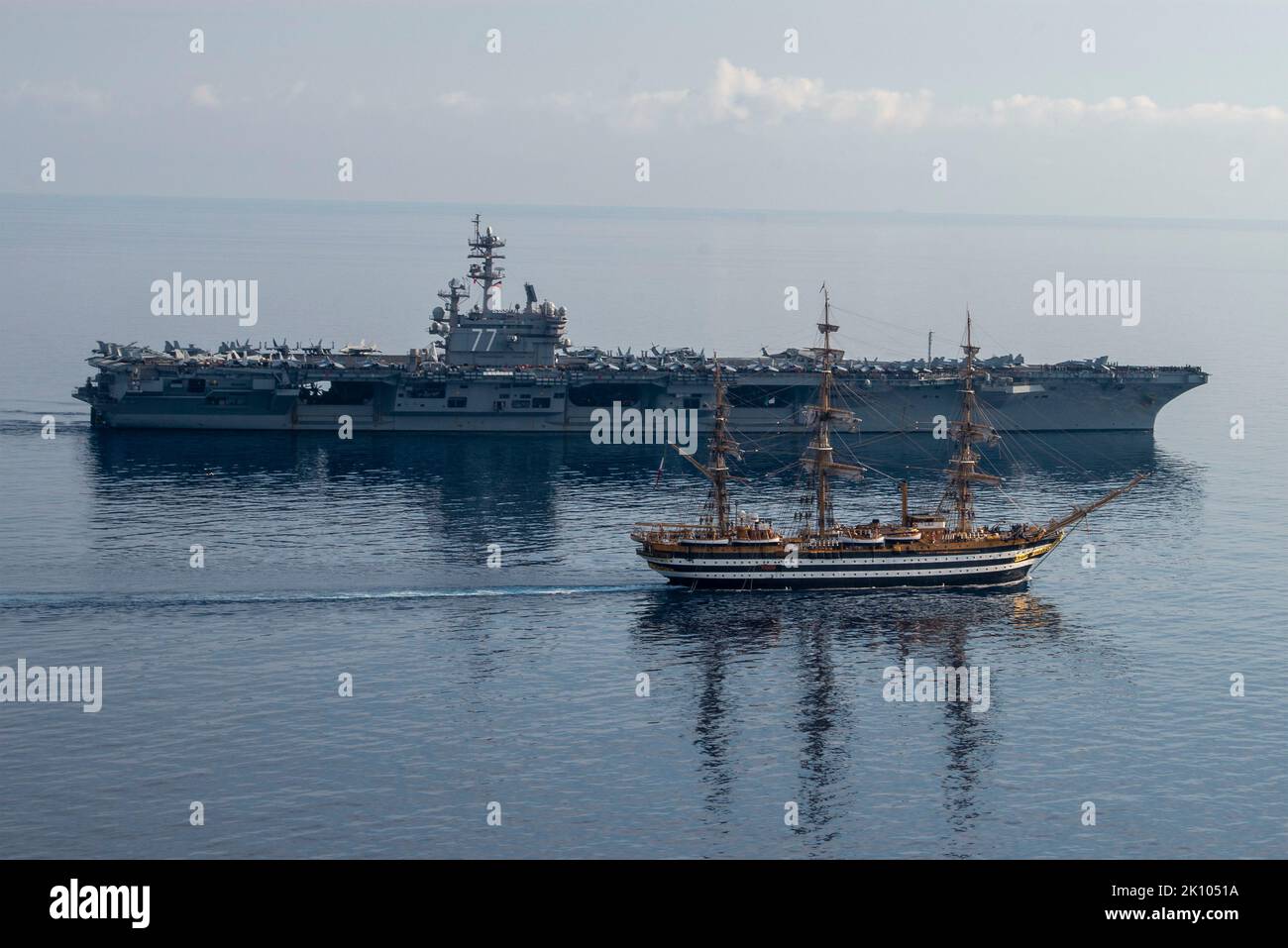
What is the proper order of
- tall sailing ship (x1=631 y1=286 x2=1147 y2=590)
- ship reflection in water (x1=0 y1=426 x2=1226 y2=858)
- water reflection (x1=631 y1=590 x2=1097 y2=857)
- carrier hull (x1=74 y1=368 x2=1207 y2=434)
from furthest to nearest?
carrier hull (x1=74 y1=368 x2=1207 y2=434)
tall sailing ship (x1=631 y1=286 x2=1147 y2=590)
water reflection (x1=631 y1=590 x2=1097 y2=857)
ship reflection in water (x1=0 y1=426 x2=1226 y2=858)

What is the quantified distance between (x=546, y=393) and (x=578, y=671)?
44.1 m

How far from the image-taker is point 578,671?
47562 millimetres

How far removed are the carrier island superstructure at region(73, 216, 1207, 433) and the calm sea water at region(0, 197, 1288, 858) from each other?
23.9 ft

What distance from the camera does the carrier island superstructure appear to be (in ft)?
291

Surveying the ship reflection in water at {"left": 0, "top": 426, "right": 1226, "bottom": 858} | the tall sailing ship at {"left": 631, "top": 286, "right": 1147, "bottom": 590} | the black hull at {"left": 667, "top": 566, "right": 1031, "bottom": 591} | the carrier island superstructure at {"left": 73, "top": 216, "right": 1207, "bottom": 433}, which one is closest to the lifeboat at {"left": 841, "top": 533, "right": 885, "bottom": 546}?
the tall sailing ship at {"left": 631, "top": 286, "right": 1147, "bottom": 590}

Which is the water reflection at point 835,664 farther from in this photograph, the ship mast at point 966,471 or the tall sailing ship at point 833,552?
the ship mast at point 966,471

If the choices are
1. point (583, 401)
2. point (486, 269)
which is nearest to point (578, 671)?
point (583, 401)

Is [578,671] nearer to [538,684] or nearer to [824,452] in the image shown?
[538,684]

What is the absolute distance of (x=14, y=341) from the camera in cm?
13450

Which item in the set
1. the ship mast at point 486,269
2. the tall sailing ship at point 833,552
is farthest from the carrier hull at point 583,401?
the tall sailing ship at point 833,552

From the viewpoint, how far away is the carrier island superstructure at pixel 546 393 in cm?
8869

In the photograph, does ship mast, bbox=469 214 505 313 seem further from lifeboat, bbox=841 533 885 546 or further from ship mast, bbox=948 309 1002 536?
lifeboat, bbox=841 533 885 546

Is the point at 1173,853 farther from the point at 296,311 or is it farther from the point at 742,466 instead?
the point at 296,311
